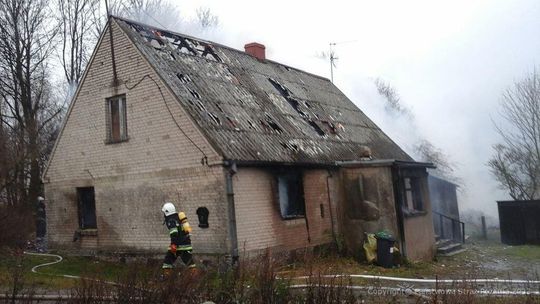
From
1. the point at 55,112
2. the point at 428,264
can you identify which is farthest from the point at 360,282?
the point at 55,112

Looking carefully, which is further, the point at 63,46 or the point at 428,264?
the point at 63,46

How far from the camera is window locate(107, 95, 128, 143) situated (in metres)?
13.5

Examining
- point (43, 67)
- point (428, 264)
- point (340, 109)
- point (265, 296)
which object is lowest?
point (428, 264)

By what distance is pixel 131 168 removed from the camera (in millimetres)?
13133

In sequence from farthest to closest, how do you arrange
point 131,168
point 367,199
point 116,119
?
point 367,199
point 116,119
point 131,168

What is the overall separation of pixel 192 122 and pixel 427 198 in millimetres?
7952

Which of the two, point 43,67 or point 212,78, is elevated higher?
point 43,67

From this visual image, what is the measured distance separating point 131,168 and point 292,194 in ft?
13.6

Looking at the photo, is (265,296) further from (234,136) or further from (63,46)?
(63,46)

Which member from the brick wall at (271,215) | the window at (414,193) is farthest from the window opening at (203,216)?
the window at (414,193)

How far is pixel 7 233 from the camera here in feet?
46.7

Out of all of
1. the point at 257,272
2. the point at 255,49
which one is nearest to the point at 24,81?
the point at 255,49

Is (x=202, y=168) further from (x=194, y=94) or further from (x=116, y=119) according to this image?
(x=116, y=119)

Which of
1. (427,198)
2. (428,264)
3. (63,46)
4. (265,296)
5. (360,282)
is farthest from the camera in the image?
(63,46)
